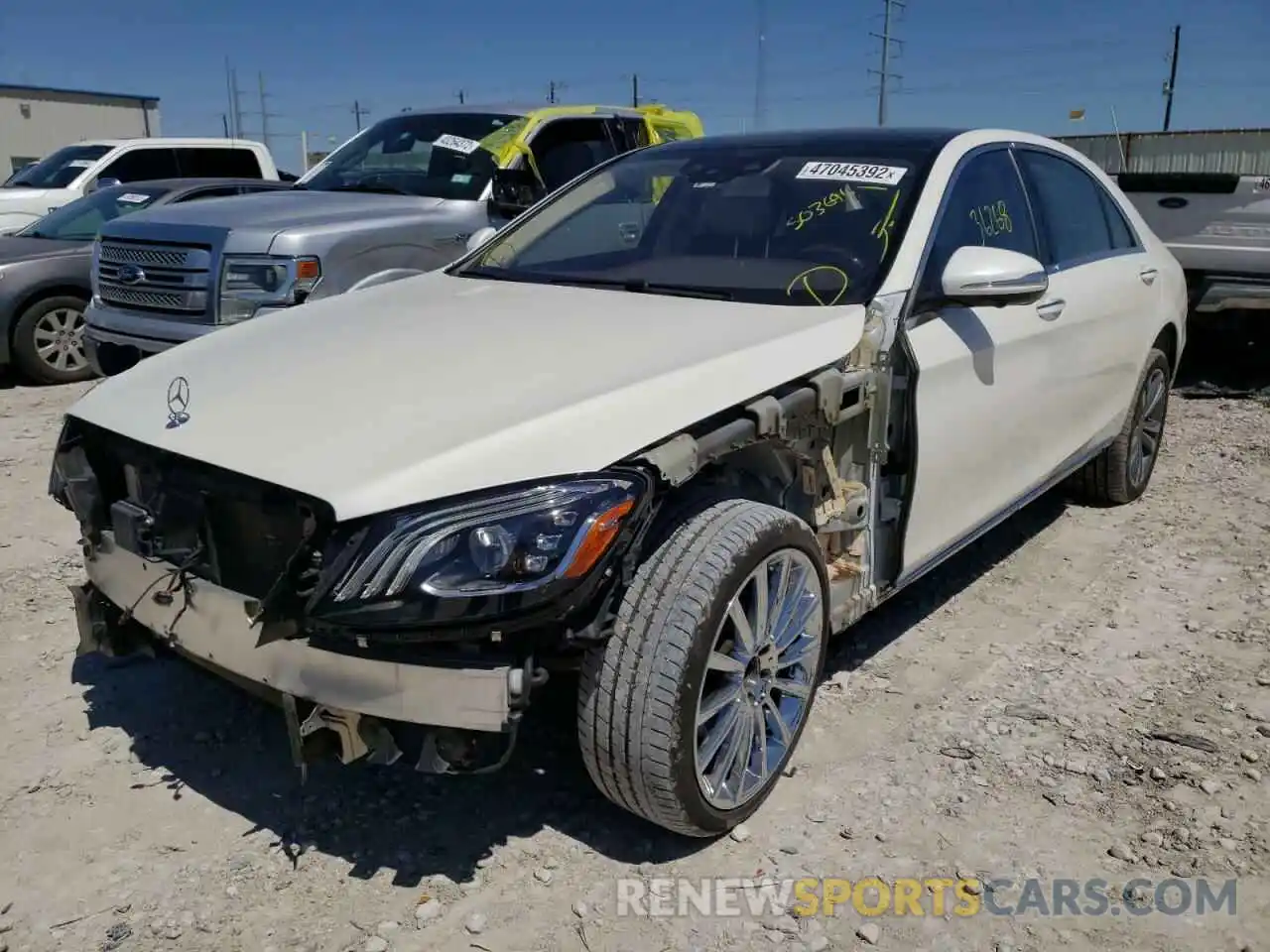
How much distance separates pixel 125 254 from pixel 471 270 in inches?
136

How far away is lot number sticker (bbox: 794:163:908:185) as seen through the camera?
3.50 meters

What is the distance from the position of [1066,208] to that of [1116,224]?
60 centimetres

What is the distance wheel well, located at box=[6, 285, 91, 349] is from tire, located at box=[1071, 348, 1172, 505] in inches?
282

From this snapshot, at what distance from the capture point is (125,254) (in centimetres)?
641

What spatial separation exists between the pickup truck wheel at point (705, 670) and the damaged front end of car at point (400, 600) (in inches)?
4.7

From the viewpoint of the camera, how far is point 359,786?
9.79ft

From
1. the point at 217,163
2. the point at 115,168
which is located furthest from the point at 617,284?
the point at 217,163

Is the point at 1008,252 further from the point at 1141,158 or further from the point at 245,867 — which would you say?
the point at 1141,158

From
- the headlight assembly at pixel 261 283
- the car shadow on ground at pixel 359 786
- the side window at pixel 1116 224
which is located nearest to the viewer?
the car shadow on ground at pixel 359 786

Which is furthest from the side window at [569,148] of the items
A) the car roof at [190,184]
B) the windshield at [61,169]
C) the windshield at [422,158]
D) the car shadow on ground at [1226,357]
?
the windshield at [61,169]

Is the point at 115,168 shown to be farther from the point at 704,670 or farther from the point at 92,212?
the point at 704,670

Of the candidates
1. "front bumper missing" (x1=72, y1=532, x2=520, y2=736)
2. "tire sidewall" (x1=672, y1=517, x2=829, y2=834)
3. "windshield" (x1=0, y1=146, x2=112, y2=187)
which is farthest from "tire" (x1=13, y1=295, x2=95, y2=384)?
"tire sidewall" (x1=672, y1=517, x2=829, y2=834)

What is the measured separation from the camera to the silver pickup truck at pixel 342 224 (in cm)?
581

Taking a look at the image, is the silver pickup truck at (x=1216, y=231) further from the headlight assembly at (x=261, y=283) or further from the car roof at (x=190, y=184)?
the car roof at (x=190, y=184)
